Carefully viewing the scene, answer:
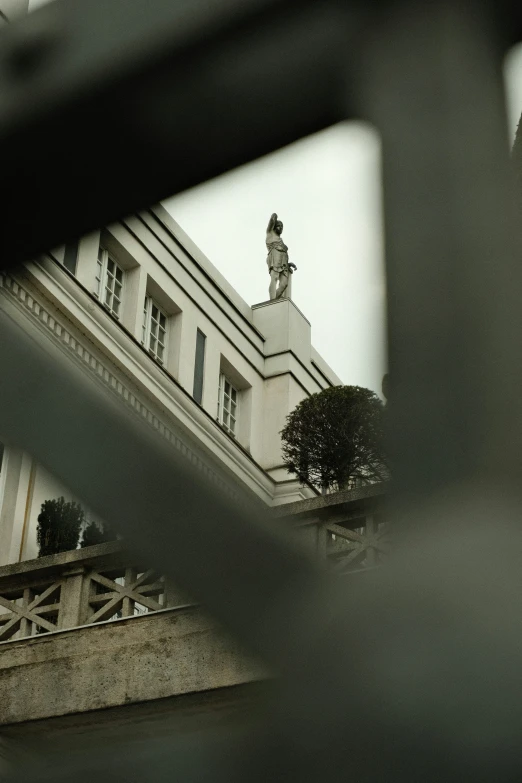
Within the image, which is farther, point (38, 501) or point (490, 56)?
point (38, 501)

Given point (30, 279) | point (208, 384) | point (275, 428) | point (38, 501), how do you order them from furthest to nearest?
point (275, 428) < point (208, 384) < point (38, 501) < point (30, 279)

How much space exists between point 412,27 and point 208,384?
765 inches

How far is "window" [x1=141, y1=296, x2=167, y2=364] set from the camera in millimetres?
18969

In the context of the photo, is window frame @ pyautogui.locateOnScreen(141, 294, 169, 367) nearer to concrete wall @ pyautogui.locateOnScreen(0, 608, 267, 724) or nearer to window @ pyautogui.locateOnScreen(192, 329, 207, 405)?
window @ pyautogui.locateOnScreen(192, 329, 207, 405)

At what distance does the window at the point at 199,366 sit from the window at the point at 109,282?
193cm

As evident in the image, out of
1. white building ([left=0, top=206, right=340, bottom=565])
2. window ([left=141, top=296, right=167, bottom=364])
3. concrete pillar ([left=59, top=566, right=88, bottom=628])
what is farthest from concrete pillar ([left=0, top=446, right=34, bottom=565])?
concrete pillar ([left=59, top=566, right=88, bottom=628])

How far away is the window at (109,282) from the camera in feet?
58.7

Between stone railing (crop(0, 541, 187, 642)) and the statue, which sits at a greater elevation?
the statue

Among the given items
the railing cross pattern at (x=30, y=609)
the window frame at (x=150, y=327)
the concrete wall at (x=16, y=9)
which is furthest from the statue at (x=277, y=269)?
the concrete wall at (x=16, y=9)

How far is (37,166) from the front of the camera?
2.42 ft

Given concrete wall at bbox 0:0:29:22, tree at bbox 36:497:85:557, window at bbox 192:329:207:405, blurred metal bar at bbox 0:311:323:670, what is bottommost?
blurred metal bar at bbox 0:311:323:670

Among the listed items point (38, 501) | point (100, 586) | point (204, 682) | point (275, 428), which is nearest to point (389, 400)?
point (204, 682)

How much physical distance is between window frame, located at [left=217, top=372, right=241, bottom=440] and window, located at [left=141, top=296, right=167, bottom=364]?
1830 mm

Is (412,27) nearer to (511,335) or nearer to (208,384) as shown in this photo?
(511,335)
